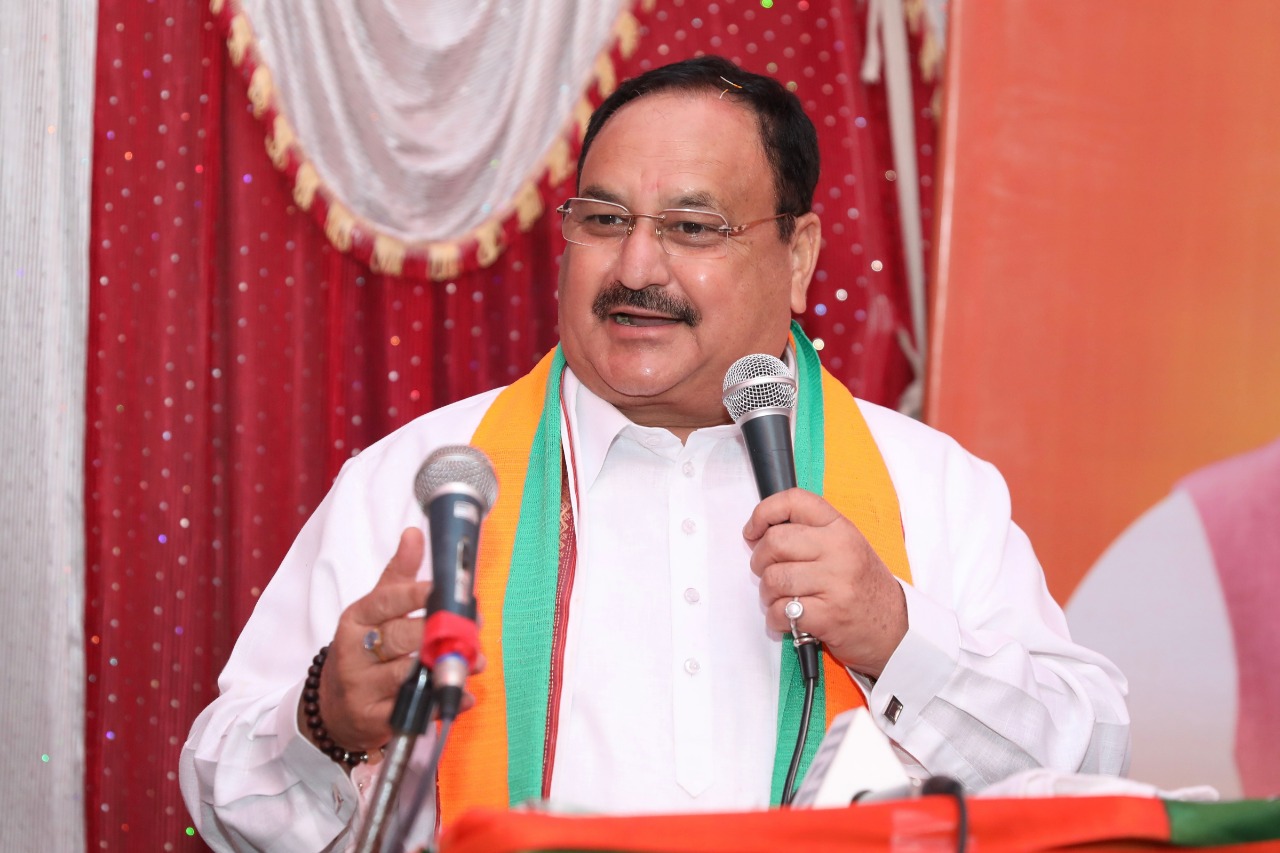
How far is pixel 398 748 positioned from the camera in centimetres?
105

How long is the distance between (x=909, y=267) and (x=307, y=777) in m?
2.09

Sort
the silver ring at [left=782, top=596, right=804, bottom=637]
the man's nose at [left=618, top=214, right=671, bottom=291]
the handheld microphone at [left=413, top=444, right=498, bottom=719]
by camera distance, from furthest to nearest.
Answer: the man's nose at [left=618, top=214, right=671, bottom=291] < the silver ring at [left=782, top=596, right=804, bottom=637] < the handheld microphone at [left=413, top=444, right=498, bottom=719]

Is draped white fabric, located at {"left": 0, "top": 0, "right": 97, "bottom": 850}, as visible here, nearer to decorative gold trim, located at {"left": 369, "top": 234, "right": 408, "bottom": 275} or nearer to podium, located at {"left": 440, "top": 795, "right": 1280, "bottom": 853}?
decorative gold trim, located at {"left": 369, "top": 234, "right": 408, "bottom": 275}

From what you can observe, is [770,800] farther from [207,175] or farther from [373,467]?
[207,175]

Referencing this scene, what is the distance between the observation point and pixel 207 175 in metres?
2.99

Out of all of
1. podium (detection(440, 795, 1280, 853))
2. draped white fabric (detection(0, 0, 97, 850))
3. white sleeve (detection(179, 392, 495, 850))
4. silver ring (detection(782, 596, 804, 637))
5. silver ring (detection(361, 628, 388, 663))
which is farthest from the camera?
draped white fabric (detection(0, 0, 97, 850))

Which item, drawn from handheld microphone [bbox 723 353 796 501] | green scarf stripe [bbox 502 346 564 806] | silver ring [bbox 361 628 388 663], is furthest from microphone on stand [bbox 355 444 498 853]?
green scarf stripe [bbox 502 346 564 806]

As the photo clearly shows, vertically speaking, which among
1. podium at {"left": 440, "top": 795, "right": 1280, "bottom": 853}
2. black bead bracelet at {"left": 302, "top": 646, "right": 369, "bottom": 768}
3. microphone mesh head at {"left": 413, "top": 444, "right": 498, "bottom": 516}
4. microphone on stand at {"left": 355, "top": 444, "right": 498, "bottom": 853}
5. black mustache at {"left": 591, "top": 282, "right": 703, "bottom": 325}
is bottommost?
black bead bracelet at {"left": 302, "top": 646, "right": 369, "bottom": 768}

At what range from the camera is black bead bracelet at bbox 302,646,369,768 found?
1625 millimetres

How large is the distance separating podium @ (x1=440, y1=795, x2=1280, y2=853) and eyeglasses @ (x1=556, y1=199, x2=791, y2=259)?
4.14ft

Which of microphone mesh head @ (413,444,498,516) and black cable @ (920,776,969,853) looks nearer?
black cable @ (920,776,969,853)

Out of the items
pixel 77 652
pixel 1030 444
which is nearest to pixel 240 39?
pixel 77 652

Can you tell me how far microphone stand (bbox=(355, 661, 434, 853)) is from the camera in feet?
3.41

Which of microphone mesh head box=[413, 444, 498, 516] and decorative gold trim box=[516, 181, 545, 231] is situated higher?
decorative gold trim box=[516, 181, 545, 231]
